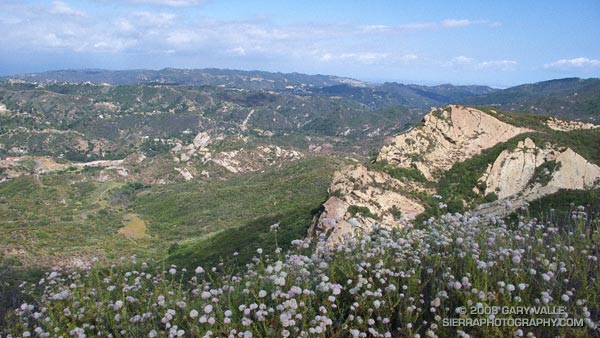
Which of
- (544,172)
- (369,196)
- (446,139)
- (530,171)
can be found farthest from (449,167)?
(369,196)

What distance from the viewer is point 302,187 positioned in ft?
226

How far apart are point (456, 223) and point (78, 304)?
5831mm

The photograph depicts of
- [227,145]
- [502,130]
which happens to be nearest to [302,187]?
[502,130]

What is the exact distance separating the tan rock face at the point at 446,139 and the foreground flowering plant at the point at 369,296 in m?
30.8

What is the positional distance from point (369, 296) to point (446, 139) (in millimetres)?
37411

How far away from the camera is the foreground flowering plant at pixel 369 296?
4.69 meters

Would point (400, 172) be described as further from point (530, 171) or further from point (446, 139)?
point (530, 171)

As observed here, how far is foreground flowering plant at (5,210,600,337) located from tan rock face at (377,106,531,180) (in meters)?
30.8

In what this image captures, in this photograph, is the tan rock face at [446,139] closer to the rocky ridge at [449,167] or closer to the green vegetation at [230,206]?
the rocky ridge at [449,167]

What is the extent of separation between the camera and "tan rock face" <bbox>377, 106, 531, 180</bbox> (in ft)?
121

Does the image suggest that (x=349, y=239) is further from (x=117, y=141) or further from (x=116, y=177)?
(x=117, y=141)

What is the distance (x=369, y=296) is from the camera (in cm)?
522

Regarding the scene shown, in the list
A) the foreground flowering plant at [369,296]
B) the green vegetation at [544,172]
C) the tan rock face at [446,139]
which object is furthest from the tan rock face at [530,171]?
the foreground flowering plant at [369,296]

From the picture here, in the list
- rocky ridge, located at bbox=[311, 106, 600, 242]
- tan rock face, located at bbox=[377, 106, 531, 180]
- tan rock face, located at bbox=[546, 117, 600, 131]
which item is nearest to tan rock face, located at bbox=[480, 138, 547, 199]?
rocky ridge, located at bbox=[311, 106, 600, 242]
